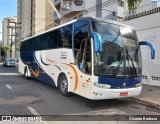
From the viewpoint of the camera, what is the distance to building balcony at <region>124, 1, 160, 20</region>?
14.3 meters

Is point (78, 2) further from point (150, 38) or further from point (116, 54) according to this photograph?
point (116, 54)

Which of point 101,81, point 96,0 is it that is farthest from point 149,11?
point 96,0

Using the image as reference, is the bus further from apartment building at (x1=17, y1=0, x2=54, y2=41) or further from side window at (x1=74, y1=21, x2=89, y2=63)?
apartment building at (x1=17, y1=0, x2=54, y2=41)

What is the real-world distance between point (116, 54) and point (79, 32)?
A: 188 centimetres

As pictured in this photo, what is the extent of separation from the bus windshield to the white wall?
5.35 metres

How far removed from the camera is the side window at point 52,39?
11.3 meters

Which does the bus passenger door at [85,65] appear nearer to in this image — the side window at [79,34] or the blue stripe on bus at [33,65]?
the side window at [79,34]

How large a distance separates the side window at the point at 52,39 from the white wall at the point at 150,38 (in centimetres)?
642

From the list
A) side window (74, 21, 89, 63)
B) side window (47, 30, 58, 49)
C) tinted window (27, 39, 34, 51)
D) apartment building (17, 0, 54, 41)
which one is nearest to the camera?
side window (74, 21, 89, 63)

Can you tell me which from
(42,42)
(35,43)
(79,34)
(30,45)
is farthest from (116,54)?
(30,45)

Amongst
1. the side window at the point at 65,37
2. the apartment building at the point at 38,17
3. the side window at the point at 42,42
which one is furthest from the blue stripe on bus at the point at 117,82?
the apartment building at the point at 38,17

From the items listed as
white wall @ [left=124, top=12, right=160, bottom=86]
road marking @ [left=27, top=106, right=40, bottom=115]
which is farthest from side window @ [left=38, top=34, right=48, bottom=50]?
white wall @ [left=124, top=12, right=160, bottom=86]

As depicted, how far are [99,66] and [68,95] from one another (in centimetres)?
290

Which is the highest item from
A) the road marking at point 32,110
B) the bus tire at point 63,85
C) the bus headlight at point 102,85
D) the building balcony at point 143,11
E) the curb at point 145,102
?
the building balcony at point 143,11
